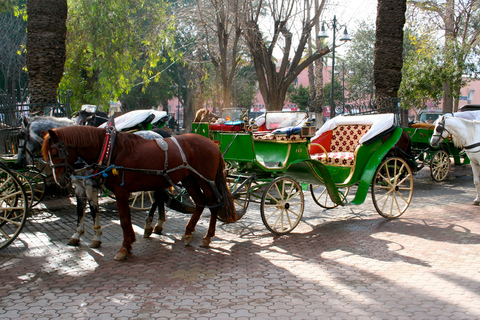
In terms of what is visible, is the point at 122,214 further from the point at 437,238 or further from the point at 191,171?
the point at 437,238

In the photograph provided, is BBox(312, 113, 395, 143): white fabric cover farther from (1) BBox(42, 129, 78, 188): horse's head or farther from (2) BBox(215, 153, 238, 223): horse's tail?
(1) BBox(42, 129, 78, 188): horse's head

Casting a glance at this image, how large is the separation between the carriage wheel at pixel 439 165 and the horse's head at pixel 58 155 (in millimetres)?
9928

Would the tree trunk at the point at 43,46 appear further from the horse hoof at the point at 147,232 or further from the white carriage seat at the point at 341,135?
the white carriage seat at the point at 341,135

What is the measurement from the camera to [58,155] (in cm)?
491

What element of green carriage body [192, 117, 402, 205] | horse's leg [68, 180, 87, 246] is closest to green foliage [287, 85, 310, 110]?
green carriage body [192, 117, 402, 205]

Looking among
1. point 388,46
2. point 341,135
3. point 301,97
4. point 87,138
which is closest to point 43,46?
point 87,138

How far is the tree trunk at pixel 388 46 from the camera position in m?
12.1

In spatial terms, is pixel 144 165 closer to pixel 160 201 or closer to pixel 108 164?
pixel 108 164

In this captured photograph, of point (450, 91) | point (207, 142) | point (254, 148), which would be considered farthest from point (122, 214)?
→ point (450, 91)

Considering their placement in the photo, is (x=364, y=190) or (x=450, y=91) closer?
(x=364, y=190)

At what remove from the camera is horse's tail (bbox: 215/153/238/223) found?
5.96 meters

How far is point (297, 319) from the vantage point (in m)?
3.68

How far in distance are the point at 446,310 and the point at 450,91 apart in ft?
63.8

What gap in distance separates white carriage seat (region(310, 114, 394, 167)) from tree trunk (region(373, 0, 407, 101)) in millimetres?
4746
